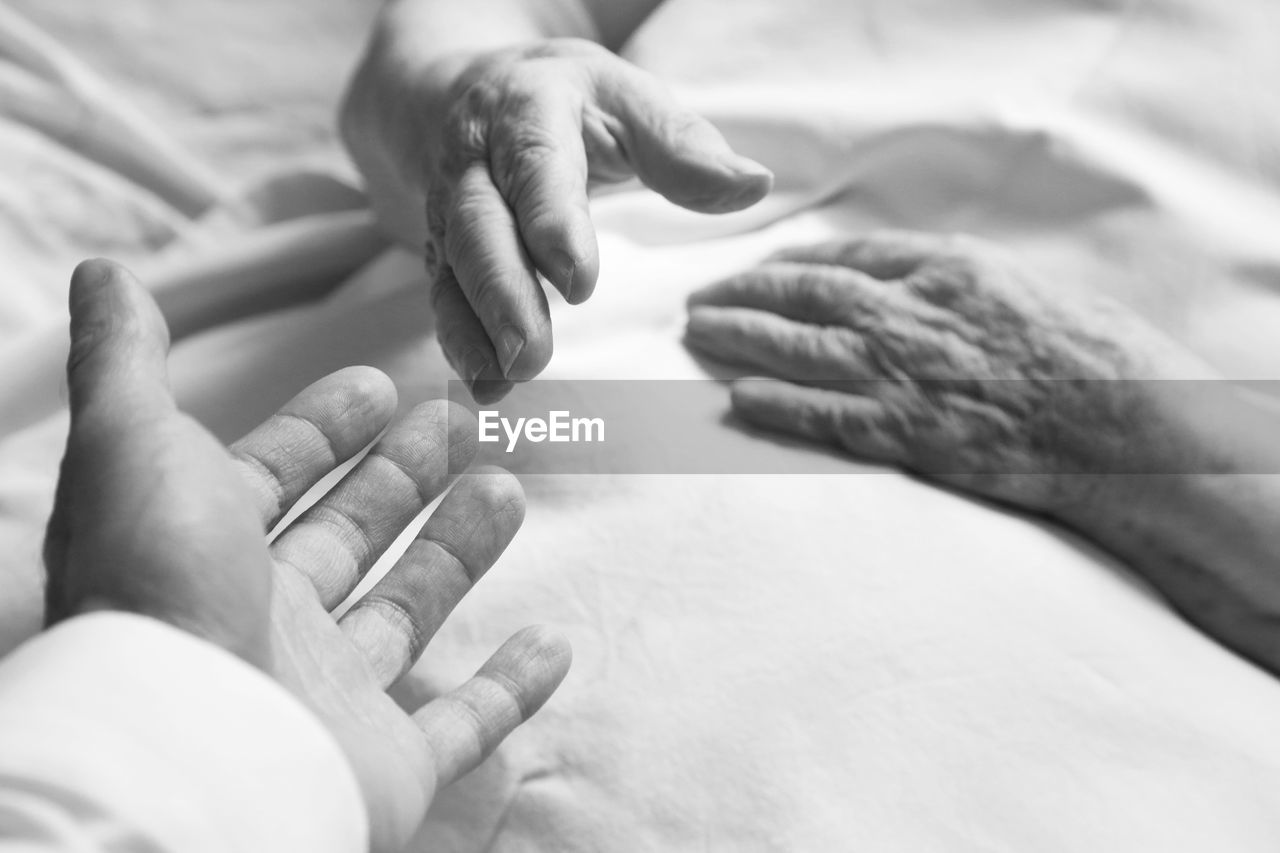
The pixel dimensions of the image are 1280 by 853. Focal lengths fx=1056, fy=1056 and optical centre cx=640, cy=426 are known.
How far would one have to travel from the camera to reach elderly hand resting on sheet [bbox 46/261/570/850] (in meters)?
0.45

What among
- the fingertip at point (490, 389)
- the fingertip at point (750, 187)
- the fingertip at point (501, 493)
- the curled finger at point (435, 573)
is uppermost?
the fingertip at point (750, 187)

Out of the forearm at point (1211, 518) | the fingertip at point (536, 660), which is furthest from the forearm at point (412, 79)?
the forearm at point (1211, 518)

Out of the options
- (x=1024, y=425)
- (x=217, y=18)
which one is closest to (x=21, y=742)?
(x=1024, y=425)

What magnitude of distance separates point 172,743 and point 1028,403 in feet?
1.89

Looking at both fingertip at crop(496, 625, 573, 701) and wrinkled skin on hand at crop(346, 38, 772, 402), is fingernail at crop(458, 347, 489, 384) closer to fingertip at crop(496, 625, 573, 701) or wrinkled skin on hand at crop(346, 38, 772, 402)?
wrinkled skin on hand at crop(346, 38, 772, 402)

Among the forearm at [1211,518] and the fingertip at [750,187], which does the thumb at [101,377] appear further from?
the forearm at [1211,518]

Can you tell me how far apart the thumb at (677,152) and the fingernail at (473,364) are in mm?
166

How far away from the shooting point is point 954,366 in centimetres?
75

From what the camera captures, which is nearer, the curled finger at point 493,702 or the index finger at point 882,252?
the curled finger at point 493,702

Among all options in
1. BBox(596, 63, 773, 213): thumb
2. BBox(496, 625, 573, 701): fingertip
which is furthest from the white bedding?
BBox(596, 63, 773, 213): thumb

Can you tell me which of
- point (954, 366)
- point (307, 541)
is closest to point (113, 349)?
point (307, 541)

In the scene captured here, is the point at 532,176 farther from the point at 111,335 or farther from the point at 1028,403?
the point at 1028,403

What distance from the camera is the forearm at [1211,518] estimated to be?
2.26 ft

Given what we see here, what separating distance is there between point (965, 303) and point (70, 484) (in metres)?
0.59
